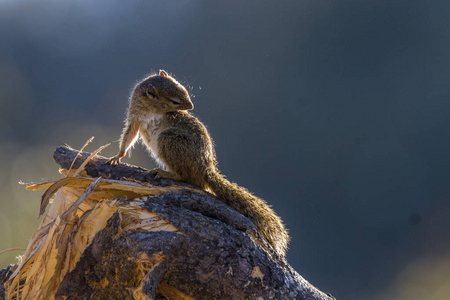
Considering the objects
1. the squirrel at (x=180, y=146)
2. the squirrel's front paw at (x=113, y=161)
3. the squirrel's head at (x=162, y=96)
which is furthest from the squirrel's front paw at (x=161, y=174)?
the squirrel's head at (x=162, y=96)

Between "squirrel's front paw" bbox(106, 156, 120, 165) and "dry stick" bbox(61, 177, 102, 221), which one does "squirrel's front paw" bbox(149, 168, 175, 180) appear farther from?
"dry stick" bbox(61, 177, 102, 221)

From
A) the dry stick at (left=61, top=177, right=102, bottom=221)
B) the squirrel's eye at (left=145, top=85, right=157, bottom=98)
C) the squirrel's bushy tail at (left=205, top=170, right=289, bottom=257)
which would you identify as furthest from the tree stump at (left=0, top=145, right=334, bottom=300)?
the squirrel's eye at (left=145, top=85, right=157, bottom=98)

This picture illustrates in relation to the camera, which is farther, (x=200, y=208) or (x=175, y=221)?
(x=200, y=208)

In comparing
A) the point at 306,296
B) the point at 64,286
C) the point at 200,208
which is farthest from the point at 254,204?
the point at 64,286

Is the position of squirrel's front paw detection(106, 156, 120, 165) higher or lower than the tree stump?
higher

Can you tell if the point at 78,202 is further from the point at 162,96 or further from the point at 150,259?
the point at 162,96

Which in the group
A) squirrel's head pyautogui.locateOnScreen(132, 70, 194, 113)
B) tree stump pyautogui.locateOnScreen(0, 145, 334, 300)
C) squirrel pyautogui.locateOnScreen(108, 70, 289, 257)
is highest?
squirrel's head pyautogui.locateOnScreen(132, 70, 194, 113)

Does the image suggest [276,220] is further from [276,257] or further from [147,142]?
[147,142]
